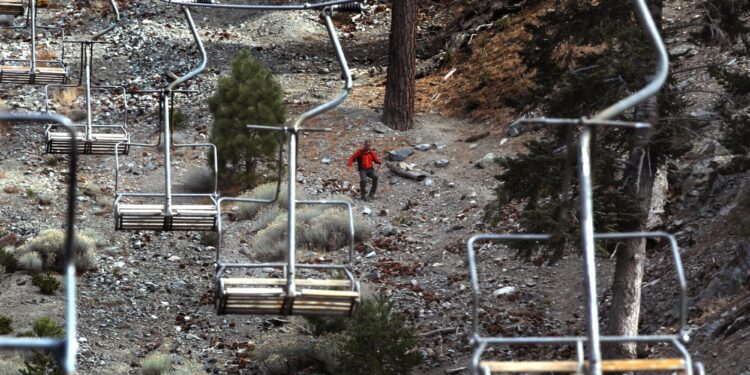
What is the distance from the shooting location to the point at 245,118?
2611 centimetres

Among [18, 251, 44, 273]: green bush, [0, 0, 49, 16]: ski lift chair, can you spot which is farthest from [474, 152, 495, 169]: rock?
[0, 0, 49, 16]: ski lift chair

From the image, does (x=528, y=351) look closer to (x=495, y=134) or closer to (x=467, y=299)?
(x=467, y=299)

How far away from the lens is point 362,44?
33.9 m

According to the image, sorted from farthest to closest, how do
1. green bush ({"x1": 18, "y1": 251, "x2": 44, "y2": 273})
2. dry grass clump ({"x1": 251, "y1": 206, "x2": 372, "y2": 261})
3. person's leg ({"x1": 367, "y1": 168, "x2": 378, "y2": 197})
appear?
1. person's leg ({"x1": 367, "y1": 168, "x2": 378, "y2": 197})
2. dry grass clump ({"x1": 251, "y1": 206, "x2": 372, "y2": 261})
3. green bush ({"x1": 18, "y1": 251, "x2": 44, "y2": 273})

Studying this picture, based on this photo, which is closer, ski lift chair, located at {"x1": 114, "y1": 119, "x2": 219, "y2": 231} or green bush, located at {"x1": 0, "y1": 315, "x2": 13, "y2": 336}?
ski lift chair, located at {"x1": 114, "y1": 119, "x2": 219, "y2": 231}

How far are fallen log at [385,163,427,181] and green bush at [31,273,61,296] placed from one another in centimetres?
714

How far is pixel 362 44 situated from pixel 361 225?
1114 cm

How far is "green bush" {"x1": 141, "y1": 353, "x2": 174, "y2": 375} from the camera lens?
18.6 metres

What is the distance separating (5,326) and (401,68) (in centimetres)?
1082

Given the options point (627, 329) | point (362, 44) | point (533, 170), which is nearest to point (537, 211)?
point (533, 170)

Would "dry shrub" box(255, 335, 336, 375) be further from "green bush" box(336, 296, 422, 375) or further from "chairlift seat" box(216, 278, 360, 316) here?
"chairlift seat" box(216, 278, 360, 316)

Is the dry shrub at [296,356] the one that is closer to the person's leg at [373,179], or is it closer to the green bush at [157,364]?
the green bush at [157,364]

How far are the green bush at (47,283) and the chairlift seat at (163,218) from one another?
781cm

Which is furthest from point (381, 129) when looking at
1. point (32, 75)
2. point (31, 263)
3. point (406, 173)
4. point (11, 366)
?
point (32, 75)
